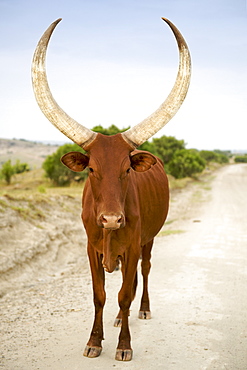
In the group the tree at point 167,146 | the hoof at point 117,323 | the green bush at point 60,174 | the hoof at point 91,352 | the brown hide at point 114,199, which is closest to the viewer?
the brown hide at point 114,199

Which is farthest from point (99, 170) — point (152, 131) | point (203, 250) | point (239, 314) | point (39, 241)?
point (203, 250)

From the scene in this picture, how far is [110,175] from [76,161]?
441 millimetres

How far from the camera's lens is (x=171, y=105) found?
4.26 metres

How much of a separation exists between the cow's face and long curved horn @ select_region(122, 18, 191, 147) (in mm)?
153

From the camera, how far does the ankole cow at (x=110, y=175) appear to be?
4074mm

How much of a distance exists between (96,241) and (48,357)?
1293mm

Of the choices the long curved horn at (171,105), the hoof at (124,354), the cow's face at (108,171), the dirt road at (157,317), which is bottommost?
the dirt road at (157,317)

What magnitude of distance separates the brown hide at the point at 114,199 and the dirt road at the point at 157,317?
3.52 ft

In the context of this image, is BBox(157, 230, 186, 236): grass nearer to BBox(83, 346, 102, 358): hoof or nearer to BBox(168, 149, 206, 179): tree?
BBox(83, 346, 102, 358): hoof

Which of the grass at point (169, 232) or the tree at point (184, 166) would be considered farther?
the tree at point (184, 166)

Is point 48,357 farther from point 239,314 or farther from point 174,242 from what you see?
point 174,242

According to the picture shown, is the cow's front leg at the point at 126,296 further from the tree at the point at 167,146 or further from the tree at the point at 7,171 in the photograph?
the tree at the point at 167,146

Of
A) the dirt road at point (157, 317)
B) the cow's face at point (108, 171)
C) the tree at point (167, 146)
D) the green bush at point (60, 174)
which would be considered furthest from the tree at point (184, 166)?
the cow's face at point (108, 171)

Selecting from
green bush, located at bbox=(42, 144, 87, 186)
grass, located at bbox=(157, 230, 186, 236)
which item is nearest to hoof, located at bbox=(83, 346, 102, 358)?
grass, located at bbox=(157, 230, 186, 236)
